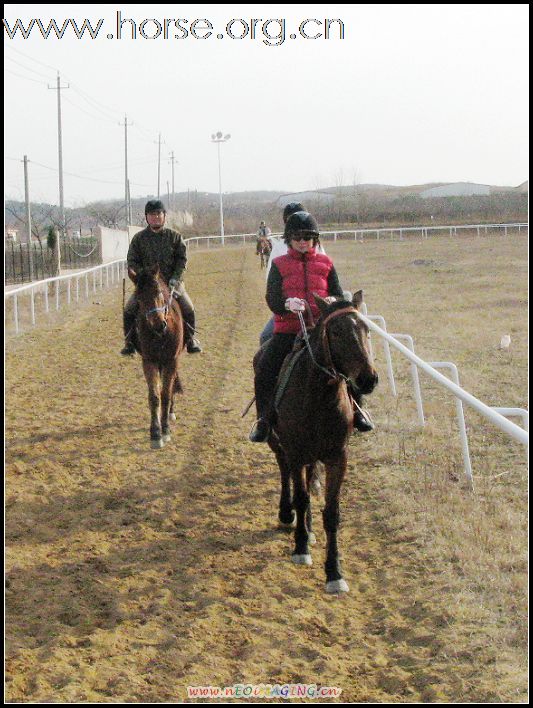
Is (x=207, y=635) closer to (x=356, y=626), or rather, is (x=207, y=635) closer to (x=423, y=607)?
(x=356, y=626)

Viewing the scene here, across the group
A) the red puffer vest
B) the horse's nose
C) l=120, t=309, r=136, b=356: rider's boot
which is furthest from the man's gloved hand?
→ l=120, t=309, r=136, b=356: rider's boot

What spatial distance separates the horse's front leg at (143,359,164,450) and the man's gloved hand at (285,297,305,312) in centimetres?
341

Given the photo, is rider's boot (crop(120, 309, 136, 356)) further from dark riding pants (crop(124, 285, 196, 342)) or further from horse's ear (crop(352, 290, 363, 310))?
horse's ear (crop(352, 290, 363, 310))

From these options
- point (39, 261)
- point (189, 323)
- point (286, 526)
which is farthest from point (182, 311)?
point (39, 261)

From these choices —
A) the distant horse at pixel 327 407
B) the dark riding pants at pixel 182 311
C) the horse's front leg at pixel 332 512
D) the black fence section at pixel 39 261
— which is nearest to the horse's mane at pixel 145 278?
the dark riding pants at pixel 182 311

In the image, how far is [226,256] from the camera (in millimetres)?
43125

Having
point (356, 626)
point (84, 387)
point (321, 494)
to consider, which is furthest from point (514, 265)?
point (356, 626)

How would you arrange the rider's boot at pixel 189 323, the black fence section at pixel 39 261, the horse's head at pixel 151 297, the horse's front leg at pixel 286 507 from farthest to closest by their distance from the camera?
1. the black fence section at pixel 39 261
2. the rider's boot at pixel 189 323
3. the horse's head at pixel 151 297
4. the horse's front leg at pixel 286 507

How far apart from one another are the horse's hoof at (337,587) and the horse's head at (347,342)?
1.30 metres

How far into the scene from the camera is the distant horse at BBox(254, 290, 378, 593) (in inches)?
179

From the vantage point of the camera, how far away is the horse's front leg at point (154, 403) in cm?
816

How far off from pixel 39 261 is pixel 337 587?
2497cm

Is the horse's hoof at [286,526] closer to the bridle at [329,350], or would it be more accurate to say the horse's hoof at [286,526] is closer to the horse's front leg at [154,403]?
the bridle at [329,350]

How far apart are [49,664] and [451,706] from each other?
2.12 metres
